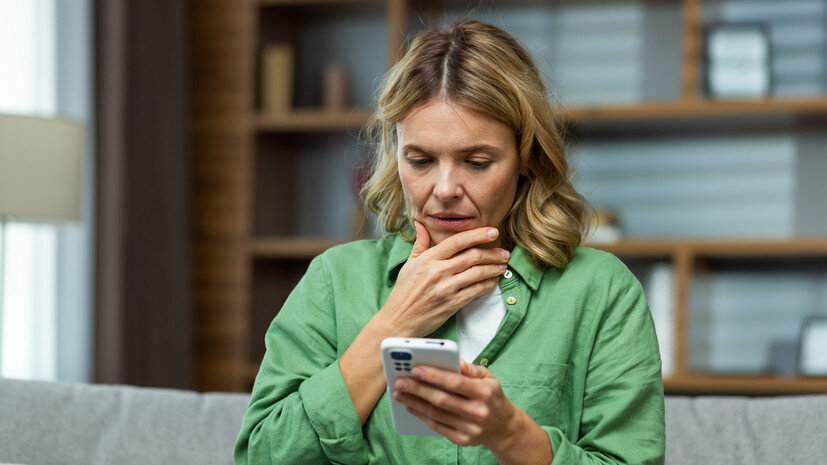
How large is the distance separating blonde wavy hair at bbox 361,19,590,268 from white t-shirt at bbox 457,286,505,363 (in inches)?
3.3

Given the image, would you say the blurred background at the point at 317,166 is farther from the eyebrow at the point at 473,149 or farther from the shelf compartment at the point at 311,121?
the eyebrow at the point at 473,149

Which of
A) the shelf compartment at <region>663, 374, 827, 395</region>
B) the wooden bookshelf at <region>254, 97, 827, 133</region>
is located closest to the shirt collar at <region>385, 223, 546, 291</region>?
the wooden bookshelf at <region>254, 97, 827, 133</region>

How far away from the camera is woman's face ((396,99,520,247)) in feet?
4.18

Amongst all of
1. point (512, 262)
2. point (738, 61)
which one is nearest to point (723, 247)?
point (738, 61)

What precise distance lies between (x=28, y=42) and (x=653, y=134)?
204 centimetres

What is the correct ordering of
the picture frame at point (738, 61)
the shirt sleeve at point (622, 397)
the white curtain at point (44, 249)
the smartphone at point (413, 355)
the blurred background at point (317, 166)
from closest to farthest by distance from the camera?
the smartphone at point (413, 355), the shirt sleeve at point (622, 397), the white curtain at point (44, 249), the blurred background at point (317, 166), the picture frame at point (738, 61)

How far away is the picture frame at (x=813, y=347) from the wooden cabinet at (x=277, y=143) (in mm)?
141

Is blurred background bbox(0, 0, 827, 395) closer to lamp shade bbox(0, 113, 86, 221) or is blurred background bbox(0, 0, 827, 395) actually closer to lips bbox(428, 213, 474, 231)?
lamp shade bbox(0, 113, 86, 221)

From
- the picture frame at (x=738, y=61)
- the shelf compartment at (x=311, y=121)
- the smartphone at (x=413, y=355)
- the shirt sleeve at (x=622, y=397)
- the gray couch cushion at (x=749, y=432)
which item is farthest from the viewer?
the shelf compartment at (x=311, y=121)

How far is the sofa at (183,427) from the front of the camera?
1548 mm

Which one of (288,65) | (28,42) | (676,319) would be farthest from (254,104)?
(676,319)

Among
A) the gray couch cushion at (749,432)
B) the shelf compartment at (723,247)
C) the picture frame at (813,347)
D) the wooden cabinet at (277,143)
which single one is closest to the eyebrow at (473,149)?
the gray couch cushion at (749,432)

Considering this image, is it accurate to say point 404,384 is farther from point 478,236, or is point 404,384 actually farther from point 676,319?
point 676,319

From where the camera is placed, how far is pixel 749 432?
5.14 ft
